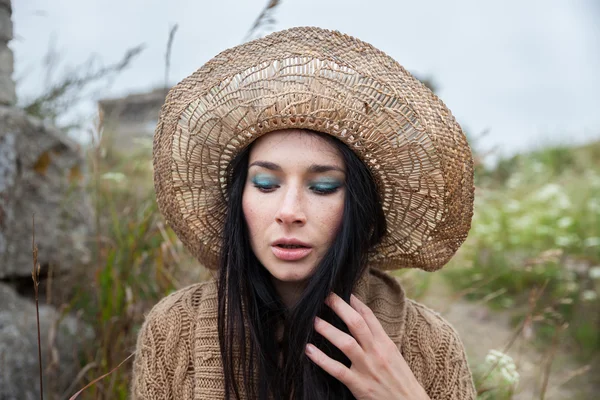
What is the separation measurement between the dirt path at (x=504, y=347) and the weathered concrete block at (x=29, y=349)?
81.3 inches

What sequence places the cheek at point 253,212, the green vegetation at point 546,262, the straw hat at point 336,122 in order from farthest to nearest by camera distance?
the green vegetation at point 546,262 → the cheek at point 253,212 → the straw hat at point 336,122

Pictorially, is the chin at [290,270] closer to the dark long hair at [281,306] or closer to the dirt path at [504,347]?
the dark long hair at [281,306]

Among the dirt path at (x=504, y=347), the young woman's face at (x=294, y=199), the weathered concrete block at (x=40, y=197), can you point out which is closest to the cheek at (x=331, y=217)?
the young woman's face at (x=294, y=199)

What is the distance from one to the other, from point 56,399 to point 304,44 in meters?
1.93

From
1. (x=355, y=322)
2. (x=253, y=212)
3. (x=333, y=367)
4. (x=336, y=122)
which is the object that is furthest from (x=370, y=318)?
(x=336, y=122)

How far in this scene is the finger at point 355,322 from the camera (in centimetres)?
169

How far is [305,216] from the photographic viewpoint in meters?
1.67

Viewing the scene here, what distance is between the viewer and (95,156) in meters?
2.57

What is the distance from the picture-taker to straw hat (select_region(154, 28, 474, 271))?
5.32 ft

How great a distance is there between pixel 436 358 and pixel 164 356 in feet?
3.19

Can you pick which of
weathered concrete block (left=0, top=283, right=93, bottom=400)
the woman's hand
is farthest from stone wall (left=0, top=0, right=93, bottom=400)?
the woman's hand

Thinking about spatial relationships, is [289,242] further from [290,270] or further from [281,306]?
[281,306]

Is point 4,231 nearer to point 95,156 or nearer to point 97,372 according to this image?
point 95,156

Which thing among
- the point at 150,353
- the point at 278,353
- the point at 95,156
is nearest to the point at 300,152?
the point at 278,353
